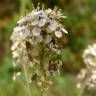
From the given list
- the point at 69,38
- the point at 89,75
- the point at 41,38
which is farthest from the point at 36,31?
the point at 69,38

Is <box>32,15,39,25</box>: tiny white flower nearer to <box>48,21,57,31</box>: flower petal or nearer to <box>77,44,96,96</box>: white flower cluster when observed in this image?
<box>48,21,57,31</box>: flower petal

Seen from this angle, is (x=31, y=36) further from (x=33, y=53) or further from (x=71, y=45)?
(x=71, y=45)

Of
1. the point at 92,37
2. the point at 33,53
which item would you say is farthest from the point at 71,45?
the point at 33,53

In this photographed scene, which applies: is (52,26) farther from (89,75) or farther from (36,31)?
(89,75)

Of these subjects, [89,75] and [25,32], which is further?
[89,75]

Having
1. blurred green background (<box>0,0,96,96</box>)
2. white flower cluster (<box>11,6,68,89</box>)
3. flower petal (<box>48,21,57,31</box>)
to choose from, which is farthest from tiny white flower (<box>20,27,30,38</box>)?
blurred green background (<box>0,0,96,96</box>)
